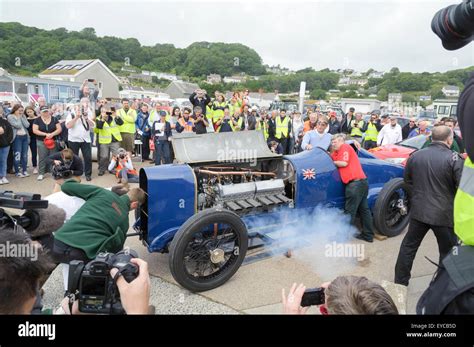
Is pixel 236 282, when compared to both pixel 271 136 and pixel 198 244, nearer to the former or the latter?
pixel 198 244

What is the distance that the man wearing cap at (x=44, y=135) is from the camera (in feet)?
25.8

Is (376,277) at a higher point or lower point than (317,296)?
lower

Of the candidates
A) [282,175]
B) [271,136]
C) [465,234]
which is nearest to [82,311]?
[465,234]

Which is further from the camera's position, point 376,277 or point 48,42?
point 48,42

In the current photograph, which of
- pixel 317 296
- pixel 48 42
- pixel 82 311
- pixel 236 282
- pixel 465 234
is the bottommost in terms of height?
pixel 236 282

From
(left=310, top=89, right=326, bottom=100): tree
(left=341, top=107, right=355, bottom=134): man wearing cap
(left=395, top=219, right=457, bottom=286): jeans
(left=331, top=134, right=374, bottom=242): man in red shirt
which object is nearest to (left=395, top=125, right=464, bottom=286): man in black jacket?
(left=395, top=219, right=457, bottom=286): jeans

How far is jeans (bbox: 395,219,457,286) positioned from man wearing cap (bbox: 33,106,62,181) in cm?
740

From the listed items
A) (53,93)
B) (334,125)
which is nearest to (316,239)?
(334,125)

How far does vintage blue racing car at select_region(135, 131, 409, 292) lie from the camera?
372 cm

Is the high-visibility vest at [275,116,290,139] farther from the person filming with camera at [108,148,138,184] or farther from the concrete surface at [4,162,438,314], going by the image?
the concrete surface at [4,162,438,314]

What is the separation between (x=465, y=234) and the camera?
1520mm

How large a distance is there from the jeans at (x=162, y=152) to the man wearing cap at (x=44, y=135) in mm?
2452

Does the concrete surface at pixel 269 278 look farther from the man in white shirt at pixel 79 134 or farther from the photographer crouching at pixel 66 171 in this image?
the man in white shirt at pixel 79 134
